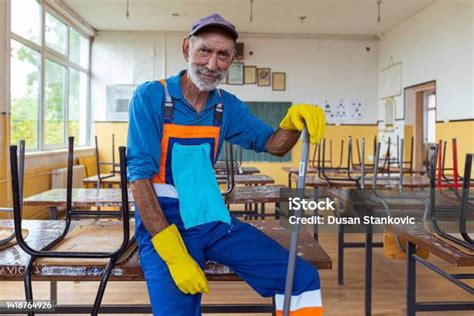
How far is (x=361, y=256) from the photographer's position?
12.7ft

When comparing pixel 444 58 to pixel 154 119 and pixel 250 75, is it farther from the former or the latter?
pixel 154 119

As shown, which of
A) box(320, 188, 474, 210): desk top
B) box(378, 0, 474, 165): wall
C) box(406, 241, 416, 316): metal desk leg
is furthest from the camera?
box(378, 0, 474, 165): wall

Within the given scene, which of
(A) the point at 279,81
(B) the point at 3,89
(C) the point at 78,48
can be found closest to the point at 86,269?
(B) the point at 3,89

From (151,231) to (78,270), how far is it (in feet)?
0.91

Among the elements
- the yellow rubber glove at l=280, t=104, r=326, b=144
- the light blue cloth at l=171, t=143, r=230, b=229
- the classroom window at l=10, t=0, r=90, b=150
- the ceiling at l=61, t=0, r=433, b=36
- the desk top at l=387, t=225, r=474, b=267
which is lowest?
the desk top at l=387, t=225, r=474, b=267

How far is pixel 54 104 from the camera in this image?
247 inches

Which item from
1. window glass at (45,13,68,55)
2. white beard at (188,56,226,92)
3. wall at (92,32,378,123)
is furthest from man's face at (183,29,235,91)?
wall at (92,32,378,123)

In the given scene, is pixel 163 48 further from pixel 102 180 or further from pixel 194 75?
pixel 194 75

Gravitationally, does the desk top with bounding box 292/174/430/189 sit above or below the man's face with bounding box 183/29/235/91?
below

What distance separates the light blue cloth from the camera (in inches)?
49.6

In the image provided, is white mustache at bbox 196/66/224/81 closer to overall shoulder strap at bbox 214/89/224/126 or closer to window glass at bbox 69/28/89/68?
overall shoulder strap at bbox 214/89/224/126

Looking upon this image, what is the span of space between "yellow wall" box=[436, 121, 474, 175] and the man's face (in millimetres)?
4540

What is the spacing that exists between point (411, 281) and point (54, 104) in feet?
19.0

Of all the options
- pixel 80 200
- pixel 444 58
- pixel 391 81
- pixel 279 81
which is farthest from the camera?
pixel 279 81
